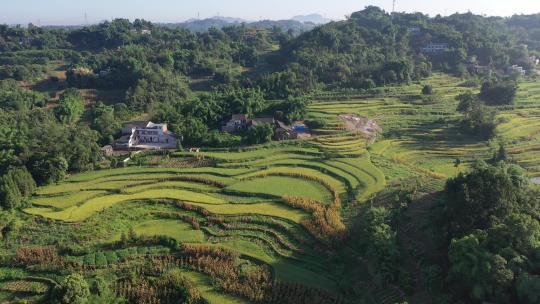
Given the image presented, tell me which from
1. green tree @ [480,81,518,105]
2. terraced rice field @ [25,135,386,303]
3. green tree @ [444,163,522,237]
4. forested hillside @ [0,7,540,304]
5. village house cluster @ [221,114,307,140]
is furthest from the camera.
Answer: green tree @ [480,81,518,105]

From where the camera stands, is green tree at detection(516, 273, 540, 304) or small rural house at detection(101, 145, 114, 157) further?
small rural house at detection(101, 145, 114, 157)

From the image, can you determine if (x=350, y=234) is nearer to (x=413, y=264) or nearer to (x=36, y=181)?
(x=413, y=264)

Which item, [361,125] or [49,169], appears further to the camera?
[361,125]

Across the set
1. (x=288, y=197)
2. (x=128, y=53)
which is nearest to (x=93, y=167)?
(x=288, y=197)

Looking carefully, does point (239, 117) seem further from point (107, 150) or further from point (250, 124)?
point (107, 150)

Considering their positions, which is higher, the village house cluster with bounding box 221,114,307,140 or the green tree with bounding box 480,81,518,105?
the green tree with bounding box 480,81,518,105

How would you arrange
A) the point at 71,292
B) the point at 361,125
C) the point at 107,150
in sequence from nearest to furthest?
the point at 71,292 → the point at 107,150 → the point at 361,125

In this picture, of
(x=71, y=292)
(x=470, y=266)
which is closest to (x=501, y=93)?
(x=470, y=266)

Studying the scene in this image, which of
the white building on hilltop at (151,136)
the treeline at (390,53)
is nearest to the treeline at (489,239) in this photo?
the white building on hilltop at (151,136)

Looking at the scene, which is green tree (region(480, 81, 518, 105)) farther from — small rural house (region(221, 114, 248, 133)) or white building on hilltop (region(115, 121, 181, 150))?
white building on hilltop (region(115, 121, 181, 150))

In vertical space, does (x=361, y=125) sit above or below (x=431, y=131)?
above

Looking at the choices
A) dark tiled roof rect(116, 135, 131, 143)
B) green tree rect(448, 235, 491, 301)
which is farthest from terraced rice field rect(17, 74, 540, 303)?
dark tiled roof rect(116, 135, 131, 143)

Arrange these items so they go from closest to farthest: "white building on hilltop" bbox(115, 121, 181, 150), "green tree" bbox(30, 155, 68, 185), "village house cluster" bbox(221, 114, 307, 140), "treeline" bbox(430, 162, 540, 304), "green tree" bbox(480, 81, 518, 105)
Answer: "treeline" bbox(430, 162, 540, 304)
"green tree" bbox(30, 155, 68, 185)
"white building on hilltop" bbox(115, 121, 181, 150)
"village house cluster" bbox(221, 114, 307, 140)
"green tree" bbox(480, 81, 518, 105)
